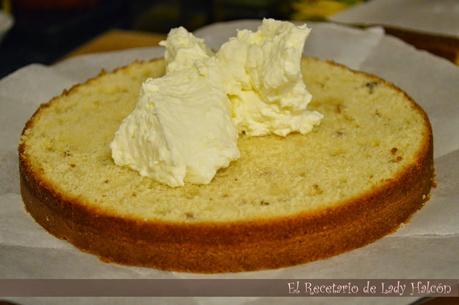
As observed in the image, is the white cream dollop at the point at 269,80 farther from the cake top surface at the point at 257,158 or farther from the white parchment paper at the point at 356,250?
the white parchment paper at the point at 356,250

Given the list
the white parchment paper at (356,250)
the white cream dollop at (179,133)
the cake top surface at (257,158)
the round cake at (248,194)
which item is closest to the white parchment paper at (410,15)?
the white parchment paper at (356,250)

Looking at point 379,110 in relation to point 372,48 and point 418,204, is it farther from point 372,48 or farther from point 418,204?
point 372,48

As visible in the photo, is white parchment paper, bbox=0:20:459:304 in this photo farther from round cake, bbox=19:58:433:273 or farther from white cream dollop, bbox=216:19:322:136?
white cream dollop, bbox=216:19:322:136

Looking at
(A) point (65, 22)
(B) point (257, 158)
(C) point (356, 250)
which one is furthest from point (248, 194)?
(A) point (65, 22)

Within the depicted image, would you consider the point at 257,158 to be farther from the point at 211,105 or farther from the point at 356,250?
the point at 356,250

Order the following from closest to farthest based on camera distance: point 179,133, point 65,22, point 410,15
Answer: point 179,133 → point 410,15 → point 65,22
